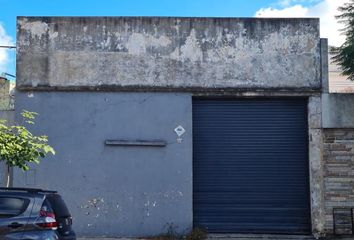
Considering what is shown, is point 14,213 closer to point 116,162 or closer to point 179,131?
point 116,162

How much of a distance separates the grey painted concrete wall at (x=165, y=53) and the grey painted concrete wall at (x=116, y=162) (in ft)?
1.68

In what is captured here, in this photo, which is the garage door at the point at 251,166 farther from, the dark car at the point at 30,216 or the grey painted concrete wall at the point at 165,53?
the dark car at the point at 30,216

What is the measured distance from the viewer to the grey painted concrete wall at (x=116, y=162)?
14.4m

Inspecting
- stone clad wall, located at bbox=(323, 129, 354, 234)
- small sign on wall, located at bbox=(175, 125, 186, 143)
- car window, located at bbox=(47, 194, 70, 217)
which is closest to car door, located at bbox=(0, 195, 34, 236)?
car window, located at bbox=(47, 194, 70, 217)

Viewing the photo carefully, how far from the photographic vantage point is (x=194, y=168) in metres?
14.9

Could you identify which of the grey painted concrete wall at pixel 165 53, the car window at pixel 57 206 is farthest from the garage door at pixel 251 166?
→ the car window at pixel 57 206

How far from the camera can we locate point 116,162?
14.6 metres

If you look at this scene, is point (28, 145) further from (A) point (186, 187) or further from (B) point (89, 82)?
(A) point (186, 187)

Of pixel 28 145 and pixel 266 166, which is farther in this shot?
pixel 266 166

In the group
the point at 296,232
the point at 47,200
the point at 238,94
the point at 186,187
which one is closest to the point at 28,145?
the point at 47,200

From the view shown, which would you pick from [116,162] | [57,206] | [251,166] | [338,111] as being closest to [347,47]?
[338,111]

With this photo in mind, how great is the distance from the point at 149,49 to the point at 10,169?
5.05 metres

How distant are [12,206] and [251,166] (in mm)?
7578

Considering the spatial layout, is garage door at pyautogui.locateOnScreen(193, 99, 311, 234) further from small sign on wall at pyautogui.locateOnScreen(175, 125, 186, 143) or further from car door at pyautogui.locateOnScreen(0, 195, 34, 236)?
car door at pyautogui.locateOnScreen(0, 195, 34, 236)
